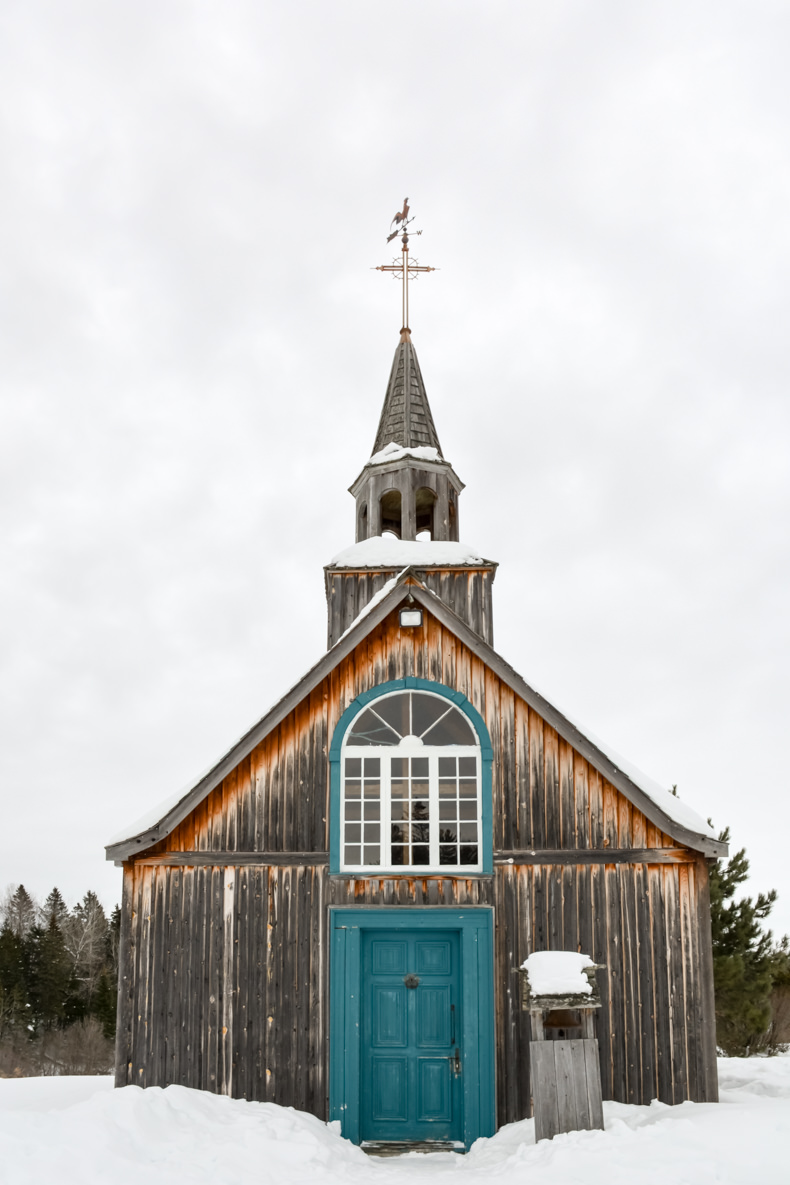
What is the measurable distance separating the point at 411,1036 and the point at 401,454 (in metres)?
8.30

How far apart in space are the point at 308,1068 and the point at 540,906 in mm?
3096

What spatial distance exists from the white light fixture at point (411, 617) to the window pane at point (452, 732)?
115 cm

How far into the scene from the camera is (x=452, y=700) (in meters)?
11.2

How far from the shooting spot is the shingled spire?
15812 mm

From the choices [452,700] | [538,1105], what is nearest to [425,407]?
[452,700]

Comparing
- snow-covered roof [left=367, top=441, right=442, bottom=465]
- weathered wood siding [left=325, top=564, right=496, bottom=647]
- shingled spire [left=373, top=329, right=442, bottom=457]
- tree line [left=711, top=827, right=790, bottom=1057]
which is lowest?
tree line [left=711, top=827, right=790, bottom=1057]

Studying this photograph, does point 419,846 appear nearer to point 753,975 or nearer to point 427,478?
point 427,478

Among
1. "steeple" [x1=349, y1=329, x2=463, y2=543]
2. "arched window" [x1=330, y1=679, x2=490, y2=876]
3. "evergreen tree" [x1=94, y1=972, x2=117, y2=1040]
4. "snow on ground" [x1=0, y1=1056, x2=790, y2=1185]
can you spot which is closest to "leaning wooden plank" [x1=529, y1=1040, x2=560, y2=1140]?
"snow on ground" [x1=0, y1=1056, x2=790, y2=1185]

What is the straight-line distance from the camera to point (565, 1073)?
8812 millimetres

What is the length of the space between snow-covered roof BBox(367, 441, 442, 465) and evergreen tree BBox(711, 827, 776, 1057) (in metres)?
12.4

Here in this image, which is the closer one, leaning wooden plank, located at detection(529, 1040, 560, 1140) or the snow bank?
leaning wooden plank, located at detection(529, 1040, 560, 1140)

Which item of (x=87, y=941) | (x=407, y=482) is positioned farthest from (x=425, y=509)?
(x=87, y=941)

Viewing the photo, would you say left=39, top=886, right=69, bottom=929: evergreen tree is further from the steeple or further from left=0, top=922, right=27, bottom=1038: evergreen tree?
the steeple

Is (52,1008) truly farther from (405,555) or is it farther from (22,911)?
(405,555)
